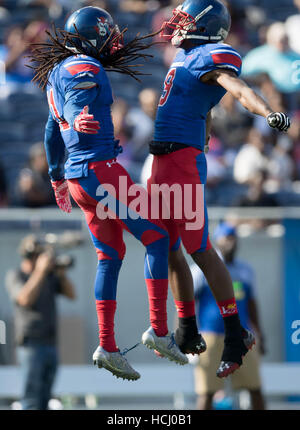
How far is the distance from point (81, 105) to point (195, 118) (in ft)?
2.19

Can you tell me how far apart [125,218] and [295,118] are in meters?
6.22

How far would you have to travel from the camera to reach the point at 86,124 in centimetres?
517

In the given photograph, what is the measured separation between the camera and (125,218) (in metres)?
5.40

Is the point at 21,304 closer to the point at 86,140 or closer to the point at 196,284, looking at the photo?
the point at 196,284

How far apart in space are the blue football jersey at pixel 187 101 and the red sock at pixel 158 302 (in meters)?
0.80

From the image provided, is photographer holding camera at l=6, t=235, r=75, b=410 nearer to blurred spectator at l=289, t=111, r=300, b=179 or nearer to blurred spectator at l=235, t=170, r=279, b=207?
blurred spectator at l=235, t=170, r=279, b=207

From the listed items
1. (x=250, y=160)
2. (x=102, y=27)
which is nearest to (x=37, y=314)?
(x=250, y=160)

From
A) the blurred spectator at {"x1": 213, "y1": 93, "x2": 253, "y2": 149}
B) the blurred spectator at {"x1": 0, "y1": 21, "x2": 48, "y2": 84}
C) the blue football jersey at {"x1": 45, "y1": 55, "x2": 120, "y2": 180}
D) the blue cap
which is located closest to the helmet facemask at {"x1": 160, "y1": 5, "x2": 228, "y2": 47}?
the blue football jersey at {"x1": 45, "y1": 55, "x2": 120, "y2": 180}

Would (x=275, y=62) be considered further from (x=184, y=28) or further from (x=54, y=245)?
(x=184, y=28)

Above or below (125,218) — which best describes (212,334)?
below

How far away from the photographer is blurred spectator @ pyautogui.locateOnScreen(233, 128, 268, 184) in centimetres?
1043

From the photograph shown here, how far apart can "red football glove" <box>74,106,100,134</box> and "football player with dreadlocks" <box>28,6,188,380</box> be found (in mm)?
12
